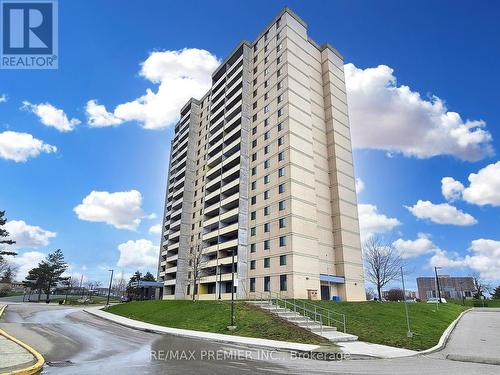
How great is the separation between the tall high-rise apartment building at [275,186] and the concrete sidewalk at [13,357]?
92.1ft

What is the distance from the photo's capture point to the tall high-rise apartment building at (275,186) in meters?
44.0

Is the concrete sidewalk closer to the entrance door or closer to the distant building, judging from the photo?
the entrance door

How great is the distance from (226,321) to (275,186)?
23.2 meters

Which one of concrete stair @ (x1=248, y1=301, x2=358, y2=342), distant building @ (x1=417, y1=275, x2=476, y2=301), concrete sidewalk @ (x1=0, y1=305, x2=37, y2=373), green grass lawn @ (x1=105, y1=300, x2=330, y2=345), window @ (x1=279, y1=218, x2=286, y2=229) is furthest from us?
distant building @ (x1=417, y1=275, x2=476, y2=301)

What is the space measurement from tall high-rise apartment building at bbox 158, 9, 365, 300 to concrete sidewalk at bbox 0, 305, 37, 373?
2807cm

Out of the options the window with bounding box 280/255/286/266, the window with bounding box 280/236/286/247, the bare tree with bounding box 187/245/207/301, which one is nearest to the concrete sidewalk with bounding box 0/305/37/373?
the window with bounding box 280/255/286/266

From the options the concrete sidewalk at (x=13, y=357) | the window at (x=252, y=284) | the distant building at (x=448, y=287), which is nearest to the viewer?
the concrete sidewalk at (x=13, y=357)

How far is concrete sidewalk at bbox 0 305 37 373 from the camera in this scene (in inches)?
418

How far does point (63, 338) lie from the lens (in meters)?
20.3

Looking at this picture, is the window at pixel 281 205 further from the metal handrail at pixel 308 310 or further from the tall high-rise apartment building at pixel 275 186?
the metal handrail at pixel 308 310

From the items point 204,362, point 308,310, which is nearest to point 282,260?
point 308,310

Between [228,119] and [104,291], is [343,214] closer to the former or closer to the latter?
[228,119]

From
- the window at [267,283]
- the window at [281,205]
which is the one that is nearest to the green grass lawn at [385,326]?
the window at [267,283]

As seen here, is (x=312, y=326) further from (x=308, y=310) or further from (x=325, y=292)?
(x=325, y=292)
